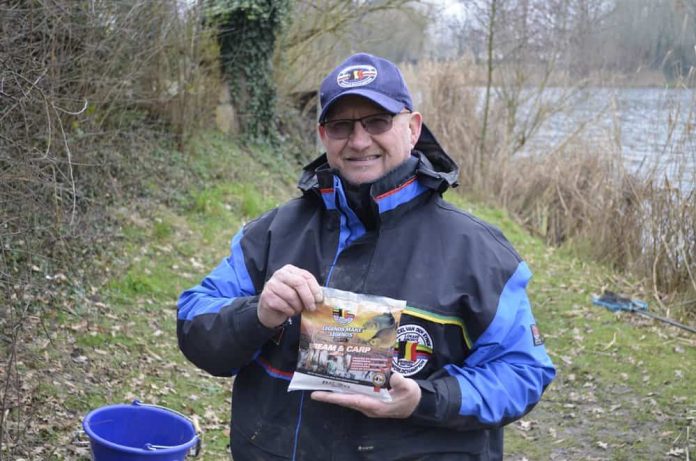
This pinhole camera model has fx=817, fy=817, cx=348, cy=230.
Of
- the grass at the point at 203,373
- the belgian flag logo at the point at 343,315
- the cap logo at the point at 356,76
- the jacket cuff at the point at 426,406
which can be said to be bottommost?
the grass at the point at 203,373

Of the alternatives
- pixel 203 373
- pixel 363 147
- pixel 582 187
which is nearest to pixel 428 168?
pixel 363 147

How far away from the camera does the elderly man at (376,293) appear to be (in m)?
2.24

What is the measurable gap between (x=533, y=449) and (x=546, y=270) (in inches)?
206

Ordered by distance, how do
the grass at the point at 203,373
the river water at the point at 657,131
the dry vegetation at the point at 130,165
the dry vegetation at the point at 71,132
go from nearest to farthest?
the dry vegetation at the point at 71,132
the dry vegetation at the point at 130,165
the grass at the point at 203,373
the river water at the point at 657,131

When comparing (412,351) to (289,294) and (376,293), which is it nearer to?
(376,293)

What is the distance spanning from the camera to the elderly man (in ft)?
7.36

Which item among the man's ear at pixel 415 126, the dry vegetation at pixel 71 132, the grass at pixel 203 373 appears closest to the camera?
the man's ear at pixel 415 126

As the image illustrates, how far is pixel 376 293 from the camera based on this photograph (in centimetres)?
231

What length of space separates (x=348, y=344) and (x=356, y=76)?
817 mm

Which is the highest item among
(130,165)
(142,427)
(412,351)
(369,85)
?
(369,85)

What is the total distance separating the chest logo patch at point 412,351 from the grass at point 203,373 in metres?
2.85

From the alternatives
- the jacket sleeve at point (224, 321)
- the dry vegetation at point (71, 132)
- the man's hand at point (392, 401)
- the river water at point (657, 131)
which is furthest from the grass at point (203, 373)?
the man's hand at point (392, 401)

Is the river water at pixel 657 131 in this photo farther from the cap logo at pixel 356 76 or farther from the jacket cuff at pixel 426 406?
the jacket cuff at pixel 426 406

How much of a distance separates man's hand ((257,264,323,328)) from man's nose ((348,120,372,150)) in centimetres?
47
